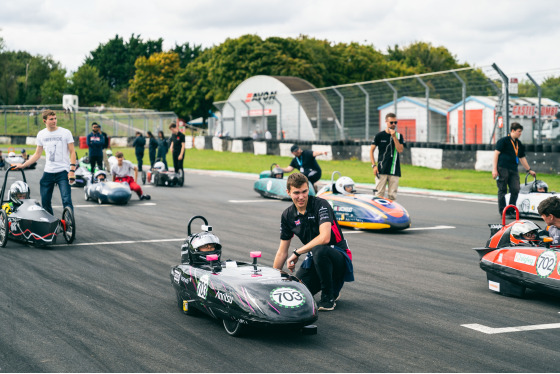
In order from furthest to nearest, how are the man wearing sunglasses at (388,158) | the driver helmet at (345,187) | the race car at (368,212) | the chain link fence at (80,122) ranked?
the chain link fence at (80,122)
the man wearing sunglasses at (388,158)
the driver helmet at (345,187)
the race car at (368,212)

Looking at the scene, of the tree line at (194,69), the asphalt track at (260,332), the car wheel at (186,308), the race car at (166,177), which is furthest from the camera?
the tree line at (194,69)

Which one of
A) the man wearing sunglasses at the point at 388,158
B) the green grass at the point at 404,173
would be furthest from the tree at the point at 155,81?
the man wearing sunglasses at the point at 388,158

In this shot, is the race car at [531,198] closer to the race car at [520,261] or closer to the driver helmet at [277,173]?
the race car at [520,261]

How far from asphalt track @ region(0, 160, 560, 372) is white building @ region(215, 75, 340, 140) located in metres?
21.6

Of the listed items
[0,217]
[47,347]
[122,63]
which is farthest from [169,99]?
[47,347]

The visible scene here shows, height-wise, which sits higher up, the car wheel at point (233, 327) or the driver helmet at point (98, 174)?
the driver helmet at point (98, 174)

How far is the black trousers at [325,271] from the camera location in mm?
6168

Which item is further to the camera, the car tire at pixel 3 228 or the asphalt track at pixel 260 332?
the car tire at pixel 3 228

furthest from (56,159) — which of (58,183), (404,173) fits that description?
(404,173)

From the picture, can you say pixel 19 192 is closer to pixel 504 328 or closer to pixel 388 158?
pixel 388 158

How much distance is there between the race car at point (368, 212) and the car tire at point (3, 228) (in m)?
5.22

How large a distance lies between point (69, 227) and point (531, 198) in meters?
8.03

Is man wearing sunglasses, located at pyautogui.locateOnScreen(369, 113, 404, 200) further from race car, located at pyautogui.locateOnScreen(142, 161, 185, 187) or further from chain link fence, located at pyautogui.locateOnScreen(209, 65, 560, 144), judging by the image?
chain link fence, located at pyautogui.locateOnScreen(209, 65, 560, 144)

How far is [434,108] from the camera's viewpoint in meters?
24.5
